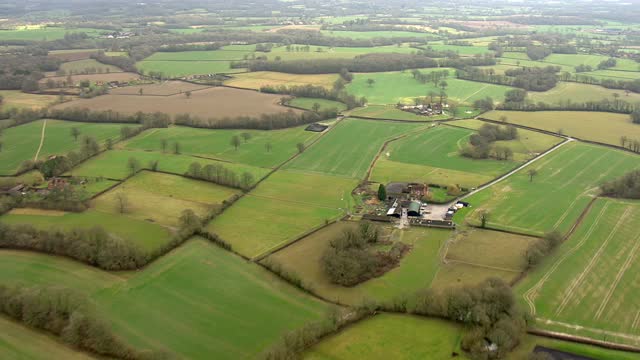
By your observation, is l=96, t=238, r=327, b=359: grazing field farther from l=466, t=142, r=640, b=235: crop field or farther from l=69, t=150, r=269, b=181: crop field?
l=466, t=142, r=640, b=235: crop field

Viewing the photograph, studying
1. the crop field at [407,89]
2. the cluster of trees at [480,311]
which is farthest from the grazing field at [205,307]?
the crop field at [407,89]

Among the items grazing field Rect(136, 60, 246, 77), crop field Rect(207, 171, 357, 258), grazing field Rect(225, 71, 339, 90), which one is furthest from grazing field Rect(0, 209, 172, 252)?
grazing field Rect(136, 60, 246, 77)

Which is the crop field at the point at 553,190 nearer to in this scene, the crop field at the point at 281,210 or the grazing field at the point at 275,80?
the crop field at the point at 281,210

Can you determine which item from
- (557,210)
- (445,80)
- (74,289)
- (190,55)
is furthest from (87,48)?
(557,210)

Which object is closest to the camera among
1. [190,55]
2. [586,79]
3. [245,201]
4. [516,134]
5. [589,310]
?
[589,310]

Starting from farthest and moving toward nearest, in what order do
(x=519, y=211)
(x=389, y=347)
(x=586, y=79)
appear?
1. (x=586, y=79)
2. (x=519, y=211)
3. (x=389, y=347)

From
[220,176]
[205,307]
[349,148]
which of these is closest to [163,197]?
[220,176]

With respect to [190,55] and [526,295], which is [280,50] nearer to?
[190,55]
